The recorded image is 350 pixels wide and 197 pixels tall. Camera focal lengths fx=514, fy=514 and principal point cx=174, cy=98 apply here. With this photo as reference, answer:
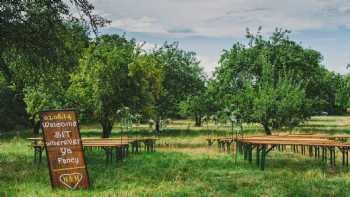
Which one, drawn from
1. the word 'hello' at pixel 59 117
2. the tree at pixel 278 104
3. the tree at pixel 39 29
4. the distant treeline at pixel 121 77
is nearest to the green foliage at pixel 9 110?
the distant treeline at pixel 121 77

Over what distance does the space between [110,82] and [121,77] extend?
2.48 ft

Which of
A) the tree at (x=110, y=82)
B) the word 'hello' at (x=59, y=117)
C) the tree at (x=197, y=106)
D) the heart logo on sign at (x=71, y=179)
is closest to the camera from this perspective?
the heart logo on sign at (x=71, y=179)

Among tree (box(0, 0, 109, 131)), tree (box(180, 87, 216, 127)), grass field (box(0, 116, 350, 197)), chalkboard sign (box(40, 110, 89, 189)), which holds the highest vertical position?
tree (box(0, 0, 109, 131))

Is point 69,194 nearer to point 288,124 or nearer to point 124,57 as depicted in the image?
point 124,57

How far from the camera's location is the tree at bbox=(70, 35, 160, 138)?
26.9 meters

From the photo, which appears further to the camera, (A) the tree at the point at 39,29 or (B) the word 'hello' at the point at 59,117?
(A) the tree at the point at 39,29

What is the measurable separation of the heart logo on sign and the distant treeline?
583 cm

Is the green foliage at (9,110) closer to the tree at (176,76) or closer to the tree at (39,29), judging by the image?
the tree at (176,76)

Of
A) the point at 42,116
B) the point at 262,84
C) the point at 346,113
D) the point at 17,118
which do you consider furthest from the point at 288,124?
the point at 346,113

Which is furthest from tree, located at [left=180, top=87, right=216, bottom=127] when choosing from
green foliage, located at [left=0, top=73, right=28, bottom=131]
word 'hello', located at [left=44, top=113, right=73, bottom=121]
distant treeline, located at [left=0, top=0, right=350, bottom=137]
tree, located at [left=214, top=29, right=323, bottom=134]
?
word 'hello', located at [left=44, top=113, right=73, bottom=121]

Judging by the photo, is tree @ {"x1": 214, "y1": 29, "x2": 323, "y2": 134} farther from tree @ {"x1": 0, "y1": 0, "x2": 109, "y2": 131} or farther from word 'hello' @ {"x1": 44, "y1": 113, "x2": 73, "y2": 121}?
word 'hello' @ {"x1": 44, "y1": 113, "x2": 73, "y2": 121}

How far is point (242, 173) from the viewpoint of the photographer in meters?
14.6

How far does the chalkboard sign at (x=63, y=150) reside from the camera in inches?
469

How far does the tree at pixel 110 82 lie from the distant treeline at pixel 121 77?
0.05m
